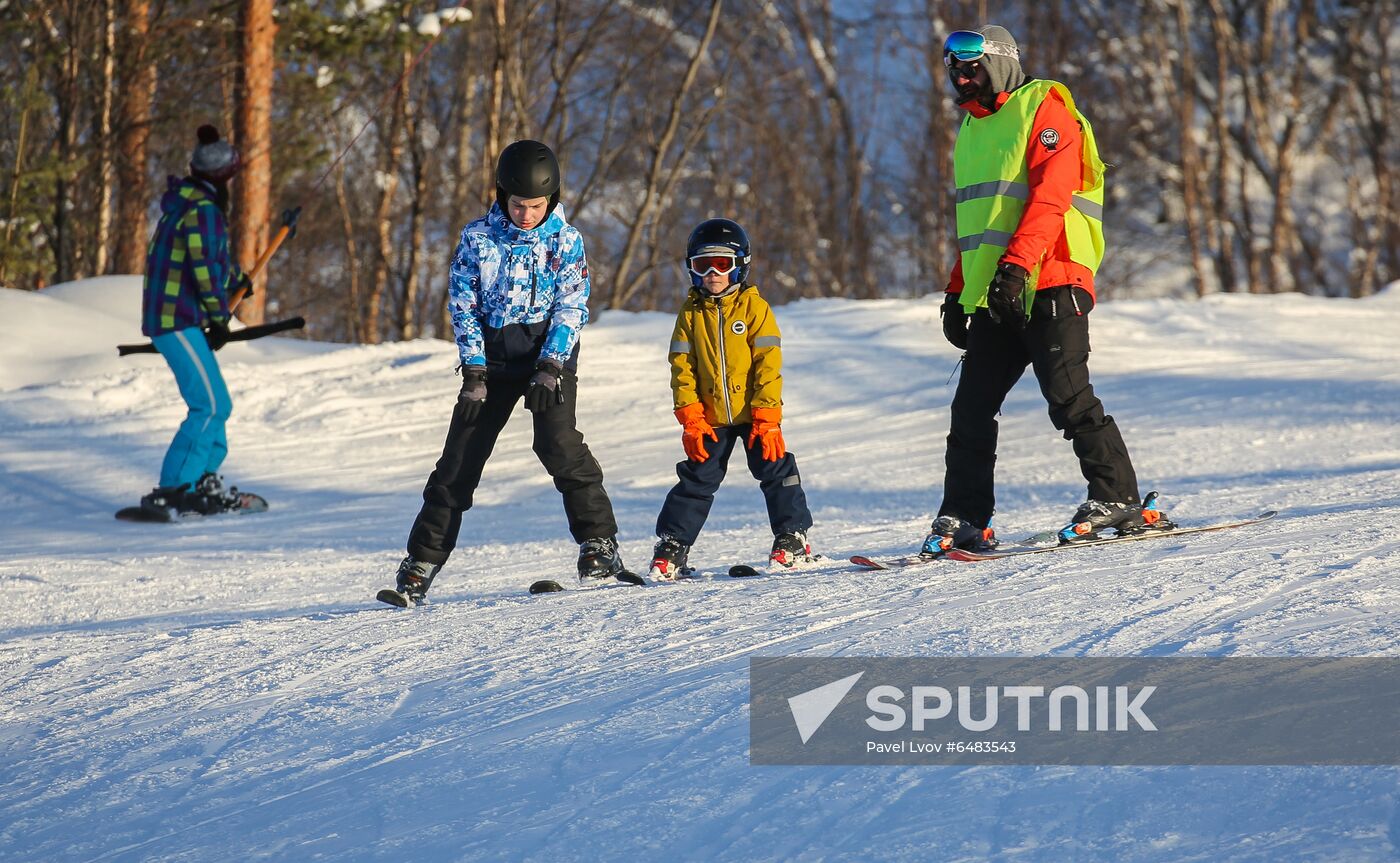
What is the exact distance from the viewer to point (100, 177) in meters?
15.3

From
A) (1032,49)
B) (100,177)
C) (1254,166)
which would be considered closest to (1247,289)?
(1254,166)

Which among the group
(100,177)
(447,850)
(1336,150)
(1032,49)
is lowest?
(447,850)

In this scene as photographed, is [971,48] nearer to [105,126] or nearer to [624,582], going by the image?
[624,582]

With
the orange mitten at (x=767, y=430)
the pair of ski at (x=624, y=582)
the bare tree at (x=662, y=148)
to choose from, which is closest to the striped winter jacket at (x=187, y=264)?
the pair of ski at (x=624, y=582)

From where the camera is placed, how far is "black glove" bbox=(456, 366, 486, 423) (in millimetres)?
4336

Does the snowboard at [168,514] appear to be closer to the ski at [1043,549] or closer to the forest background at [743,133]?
the ski at [1043,549]

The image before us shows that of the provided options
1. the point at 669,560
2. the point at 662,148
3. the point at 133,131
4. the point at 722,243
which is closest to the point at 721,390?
the point at 722,243

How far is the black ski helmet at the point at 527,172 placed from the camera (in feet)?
14.1

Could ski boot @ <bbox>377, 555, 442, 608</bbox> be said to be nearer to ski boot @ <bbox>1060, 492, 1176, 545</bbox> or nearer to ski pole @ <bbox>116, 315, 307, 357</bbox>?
ski boot @ <bbox>1060, 492, 1176, 545</bbox>

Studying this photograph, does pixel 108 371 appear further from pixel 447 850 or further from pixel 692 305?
pixel 447 850

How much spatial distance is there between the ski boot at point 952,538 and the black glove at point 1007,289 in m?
0.78

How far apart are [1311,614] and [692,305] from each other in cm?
230

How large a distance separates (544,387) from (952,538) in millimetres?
1486

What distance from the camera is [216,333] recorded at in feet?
23.0
